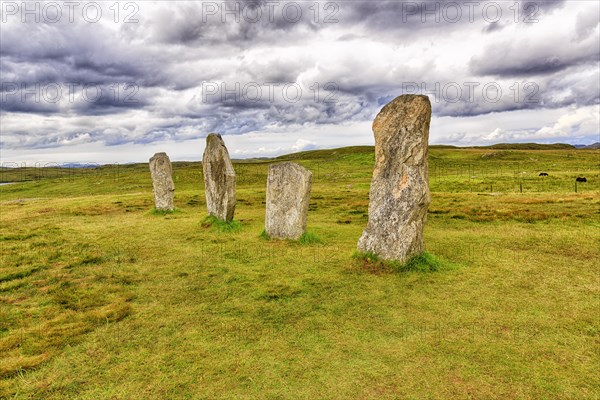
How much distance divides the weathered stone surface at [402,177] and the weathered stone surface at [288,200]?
14.4 feet

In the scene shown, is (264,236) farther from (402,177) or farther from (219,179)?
(402,177)

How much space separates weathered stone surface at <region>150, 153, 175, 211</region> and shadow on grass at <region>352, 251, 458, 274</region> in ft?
57.4

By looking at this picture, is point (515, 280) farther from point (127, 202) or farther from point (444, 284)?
point (127, 202)

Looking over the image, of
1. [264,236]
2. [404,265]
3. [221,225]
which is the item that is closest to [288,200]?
[264,236]

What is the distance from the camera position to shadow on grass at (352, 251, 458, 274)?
1214 cm

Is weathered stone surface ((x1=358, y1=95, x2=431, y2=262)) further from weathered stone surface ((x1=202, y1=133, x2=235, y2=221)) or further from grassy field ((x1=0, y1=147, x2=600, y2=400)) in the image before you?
weathered stone surface ((x1=202, y1=133, x2=235, y2=221))

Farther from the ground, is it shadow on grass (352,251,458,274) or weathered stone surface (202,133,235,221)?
weathered stone surface (202,133,235,221)

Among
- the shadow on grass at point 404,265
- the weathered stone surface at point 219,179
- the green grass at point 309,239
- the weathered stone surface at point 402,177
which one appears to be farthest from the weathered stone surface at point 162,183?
the weathered stone surface at point 402,177

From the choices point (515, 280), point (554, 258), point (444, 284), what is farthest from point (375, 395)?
point (554, 258)

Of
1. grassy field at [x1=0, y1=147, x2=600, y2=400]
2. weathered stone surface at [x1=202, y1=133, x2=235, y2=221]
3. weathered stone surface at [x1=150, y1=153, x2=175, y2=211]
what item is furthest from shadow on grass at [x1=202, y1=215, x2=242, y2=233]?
weathered stone surface at [x1=150, y1=153, x2=175, y2=211]

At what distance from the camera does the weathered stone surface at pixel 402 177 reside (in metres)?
12.2

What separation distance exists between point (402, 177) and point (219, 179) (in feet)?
36.8

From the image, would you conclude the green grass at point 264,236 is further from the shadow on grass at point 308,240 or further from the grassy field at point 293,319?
the grassy field at point 293,319

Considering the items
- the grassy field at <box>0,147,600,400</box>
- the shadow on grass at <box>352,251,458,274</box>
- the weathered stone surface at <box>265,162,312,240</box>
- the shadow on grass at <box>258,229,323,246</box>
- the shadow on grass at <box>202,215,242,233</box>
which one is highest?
the weathered stone surface at <box>265,162,312,240</box>
